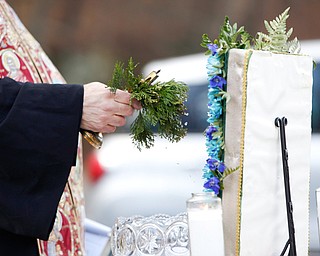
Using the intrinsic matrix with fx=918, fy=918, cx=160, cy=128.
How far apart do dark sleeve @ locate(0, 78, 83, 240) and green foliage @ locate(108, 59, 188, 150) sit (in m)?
0.15

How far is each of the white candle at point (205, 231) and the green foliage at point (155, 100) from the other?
10.9 inches

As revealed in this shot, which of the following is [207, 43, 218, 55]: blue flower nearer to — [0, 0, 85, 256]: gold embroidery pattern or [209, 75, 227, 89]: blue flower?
[209, 75, 227, 89]: blue flower

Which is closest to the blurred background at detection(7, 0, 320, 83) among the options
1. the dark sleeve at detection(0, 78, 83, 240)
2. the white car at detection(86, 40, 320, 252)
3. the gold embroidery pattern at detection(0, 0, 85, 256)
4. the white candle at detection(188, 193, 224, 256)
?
the white car at detection(86, 40, 320, 252)

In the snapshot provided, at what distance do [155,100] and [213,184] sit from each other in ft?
0.72

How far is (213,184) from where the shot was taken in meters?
1.92

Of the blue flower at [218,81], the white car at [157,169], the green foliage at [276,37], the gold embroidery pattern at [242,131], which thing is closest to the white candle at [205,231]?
the gold embroidery pattern at [242,131]

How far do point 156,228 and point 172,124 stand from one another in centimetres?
23

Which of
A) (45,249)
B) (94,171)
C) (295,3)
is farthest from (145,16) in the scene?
(45,249)

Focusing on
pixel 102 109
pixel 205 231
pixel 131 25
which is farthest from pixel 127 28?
pixel 205 231

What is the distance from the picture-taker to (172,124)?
203 centimetres

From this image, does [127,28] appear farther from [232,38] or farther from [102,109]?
[232,38]

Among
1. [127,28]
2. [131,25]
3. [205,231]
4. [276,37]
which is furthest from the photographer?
[127,28]

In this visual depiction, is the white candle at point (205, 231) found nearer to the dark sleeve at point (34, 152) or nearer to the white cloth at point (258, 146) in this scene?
the white cloth at point (258, 146)

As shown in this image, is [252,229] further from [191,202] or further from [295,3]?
[295,3]
